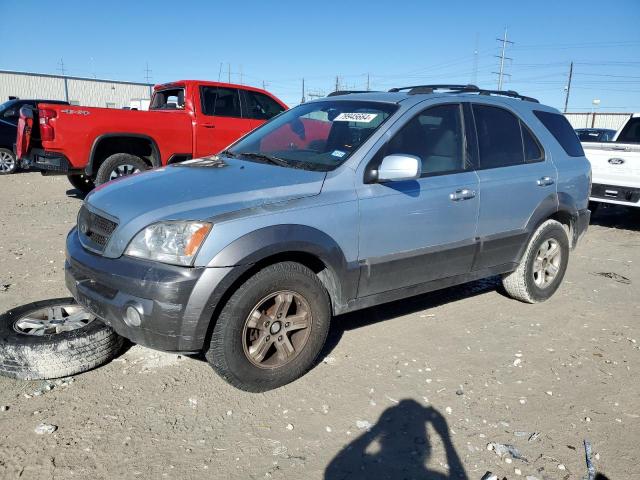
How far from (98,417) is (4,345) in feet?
2.60

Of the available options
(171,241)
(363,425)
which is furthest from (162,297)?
(363,425)

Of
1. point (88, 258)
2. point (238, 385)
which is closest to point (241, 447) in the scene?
point (238, 385)

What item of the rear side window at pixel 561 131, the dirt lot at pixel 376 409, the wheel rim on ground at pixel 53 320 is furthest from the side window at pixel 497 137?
the wheel rim on ground at pixel 53 320

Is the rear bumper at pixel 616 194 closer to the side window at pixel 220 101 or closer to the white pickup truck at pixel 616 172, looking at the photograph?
the white pickup truck at pixel 616 172

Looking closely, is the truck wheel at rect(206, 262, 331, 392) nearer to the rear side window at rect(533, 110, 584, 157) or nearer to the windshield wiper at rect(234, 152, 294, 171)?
the windshield wiper at rect(234, 152, 294, 171)

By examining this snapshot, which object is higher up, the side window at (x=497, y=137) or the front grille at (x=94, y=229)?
the side window at (x=497, y=137)

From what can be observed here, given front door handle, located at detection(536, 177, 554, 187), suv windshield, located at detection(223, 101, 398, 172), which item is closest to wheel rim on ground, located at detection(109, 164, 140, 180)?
suv windshield, located at detection(223, 101, 398, 172)

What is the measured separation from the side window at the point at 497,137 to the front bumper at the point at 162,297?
7.92ft

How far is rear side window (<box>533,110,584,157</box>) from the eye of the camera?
4834mm

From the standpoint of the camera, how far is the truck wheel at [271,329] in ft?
9.55

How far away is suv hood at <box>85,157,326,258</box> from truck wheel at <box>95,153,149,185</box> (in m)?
4.58

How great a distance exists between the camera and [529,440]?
2811mm

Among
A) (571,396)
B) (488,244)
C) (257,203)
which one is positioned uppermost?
(257,203)

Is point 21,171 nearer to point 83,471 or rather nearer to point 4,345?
point 4,345
